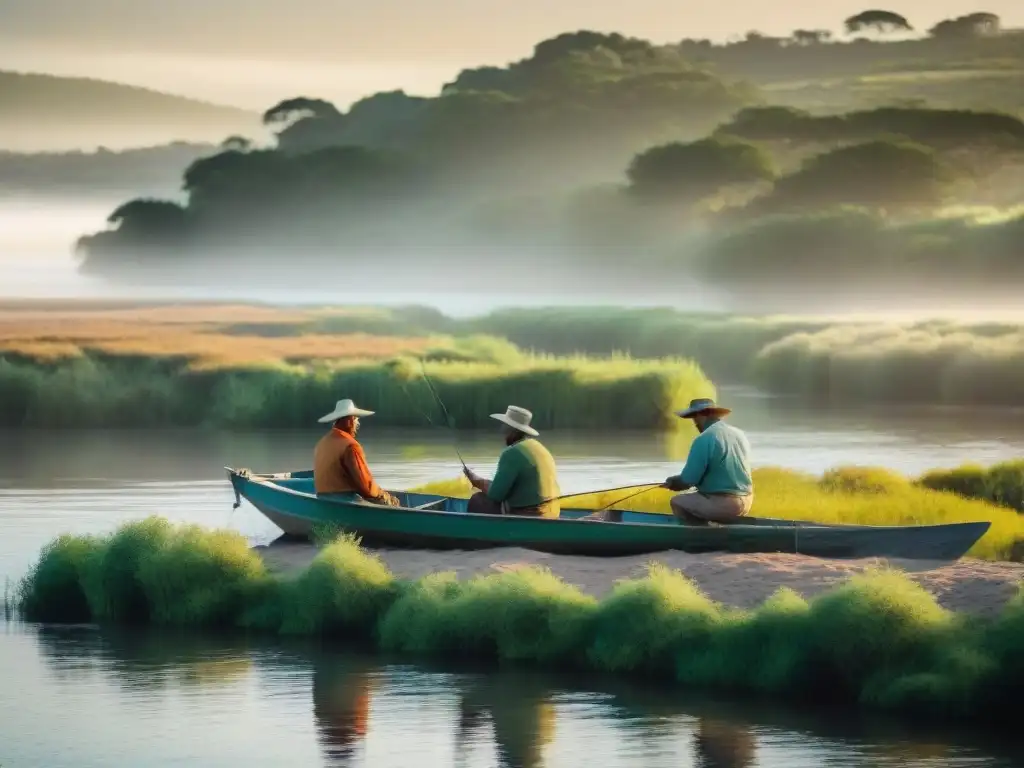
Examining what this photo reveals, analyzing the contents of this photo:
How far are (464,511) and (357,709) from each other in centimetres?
514

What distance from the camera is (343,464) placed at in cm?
2034

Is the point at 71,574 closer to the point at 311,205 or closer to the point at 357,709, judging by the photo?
the point at 357,709

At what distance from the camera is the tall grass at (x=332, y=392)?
4725 cm

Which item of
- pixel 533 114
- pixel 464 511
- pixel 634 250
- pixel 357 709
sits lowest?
pixel 357 709

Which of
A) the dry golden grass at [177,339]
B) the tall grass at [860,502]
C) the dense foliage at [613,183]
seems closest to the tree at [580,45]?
the dense foliage at [613,183]

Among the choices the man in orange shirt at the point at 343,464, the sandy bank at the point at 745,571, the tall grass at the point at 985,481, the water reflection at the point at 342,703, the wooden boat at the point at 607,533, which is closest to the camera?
the water reflection at the point at 342,703

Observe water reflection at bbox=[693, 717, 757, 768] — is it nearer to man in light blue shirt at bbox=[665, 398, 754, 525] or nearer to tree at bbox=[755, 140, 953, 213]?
man in light blue shirt at bbox=[665, 398, 754, 525]

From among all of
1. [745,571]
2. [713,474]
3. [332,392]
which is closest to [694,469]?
[713,474]

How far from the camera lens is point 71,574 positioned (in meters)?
Result: 20.5

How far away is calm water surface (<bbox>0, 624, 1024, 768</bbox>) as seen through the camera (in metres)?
14.5

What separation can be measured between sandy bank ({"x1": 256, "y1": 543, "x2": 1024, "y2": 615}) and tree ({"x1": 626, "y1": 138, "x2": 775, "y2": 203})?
96489 mm

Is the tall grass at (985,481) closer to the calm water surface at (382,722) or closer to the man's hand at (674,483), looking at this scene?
the man's hand at (674,483)

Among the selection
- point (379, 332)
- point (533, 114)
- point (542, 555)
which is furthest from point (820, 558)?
point (533, 114)

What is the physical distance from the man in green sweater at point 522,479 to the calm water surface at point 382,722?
7.34ft
